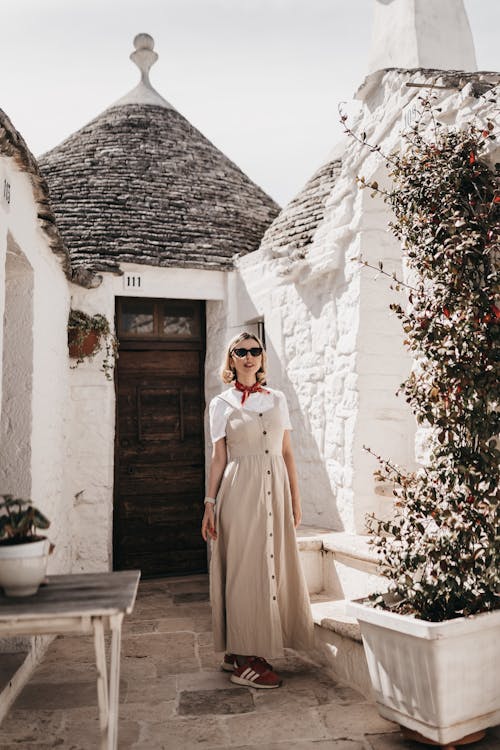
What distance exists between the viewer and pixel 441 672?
2.63 meters

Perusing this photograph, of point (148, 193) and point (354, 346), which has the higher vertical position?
point (148, 193)

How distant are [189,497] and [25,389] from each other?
295 centimetres

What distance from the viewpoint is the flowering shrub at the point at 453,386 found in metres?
2.89

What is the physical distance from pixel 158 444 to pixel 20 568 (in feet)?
14.1

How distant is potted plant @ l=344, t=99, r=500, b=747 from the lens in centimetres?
270

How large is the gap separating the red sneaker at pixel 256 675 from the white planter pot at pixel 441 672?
848mm

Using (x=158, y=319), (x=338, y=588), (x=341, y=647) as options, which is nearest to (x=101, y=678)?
(x=341, y=647)

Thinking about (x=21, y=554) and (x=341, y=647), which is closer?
(x=21, y=554)

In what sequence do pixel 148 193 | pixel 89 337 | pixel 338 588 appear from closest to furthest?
pixel 338 588, pixel 89 337, pixel 148 193

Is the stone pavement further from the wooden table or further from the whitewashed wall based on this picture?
the whitewashed wall

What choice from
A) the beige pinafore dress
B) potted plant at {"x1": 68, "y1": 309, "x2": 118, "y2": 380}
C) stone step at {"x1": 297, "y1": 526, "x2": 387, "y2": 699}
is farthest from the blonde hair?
potted plant at {"x1": 68, "y1": 309, "x2": 118, "y2": 380}

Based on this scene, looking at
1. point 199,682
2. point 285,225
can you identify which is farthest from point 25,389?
point 285,225

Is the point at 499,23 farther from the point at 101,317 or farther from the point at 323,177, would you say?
the point at 101,317

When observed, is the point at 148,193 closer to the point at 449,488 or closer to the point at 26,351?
the point at 26,351
